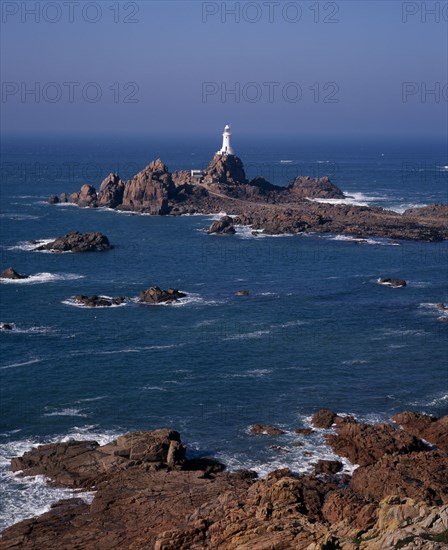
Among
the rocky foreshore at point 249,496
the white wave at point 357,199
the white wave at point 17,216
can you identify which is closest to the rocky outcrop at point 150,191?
the white wave at point 17,216

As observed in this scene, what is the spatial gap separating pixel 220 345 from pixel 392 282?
25.5m

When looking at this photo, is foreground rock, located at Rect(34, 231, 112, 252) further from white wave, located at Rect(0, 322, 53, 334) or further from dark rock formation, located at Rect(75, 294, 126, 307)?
white wave, located at Rect(0, 322, 53, 334)

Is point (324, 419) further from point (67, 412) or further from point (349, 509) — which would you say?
point (349, 509)

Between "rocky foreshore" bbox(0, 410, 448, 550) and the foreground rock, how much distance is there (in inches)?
2199

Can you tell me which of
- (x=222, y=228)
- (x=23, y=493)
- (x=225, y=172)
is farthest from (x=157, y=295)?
(x=225, y=172)

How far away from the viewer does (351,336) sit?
63438 millimetres

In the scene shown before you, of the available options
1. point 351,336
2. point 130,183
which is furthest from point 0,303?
point 130,183

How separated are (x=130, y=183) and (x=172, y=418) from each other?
90.0m

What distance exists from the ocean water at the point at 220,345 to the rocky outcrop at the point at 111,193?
30314 mm

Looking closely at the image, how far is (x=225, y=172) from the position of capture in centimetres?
14600

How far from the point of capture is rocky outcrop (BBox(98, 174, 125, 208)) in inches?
5310

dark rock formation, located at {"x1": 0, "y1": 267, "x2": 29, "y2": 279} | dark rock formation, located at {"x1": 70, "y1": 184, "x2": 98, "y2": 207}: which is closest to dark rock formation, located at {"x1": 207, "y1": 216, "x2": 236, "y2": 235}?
dark rock formation, located at {"x1": 70, "y1": 184, "x2": 98, "y2": 207}

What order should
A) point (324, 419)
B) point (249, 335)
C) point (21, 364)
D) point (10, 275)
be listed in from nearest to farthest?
point (324, 419), point (21, 364), point (249, 335), point (10, 275)

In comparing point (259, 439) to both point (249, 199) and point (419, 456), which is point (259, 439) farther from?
point (249, 199)
